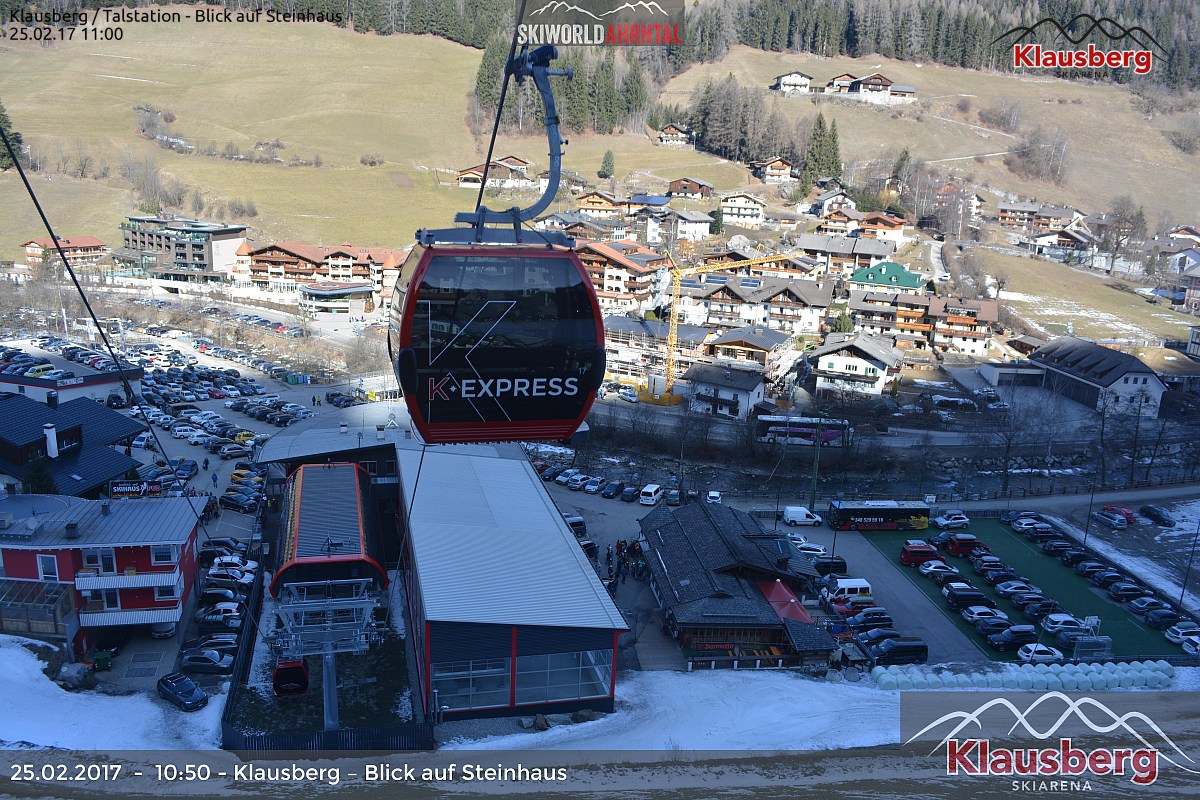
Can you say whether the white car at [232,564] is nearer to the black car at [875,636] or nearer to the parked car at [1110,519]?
the black car at [875,636]

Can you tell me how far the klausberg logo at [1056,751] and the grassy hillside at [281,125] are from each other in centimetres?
3371

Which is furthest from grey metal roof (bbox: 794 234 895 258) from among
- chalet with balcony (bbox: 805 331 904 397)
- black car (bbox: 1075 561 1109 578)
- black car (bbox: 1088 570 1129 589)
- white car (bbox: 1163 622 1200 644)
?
white car (bbox: 1163 622 1200 644)

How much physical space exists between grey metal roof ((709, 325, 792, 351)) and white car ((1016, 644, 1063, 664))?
13.0 meters

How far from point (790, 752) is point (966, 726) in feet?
7.04

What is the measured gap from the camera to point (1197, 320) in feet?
109

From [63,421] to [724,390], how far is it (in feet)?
45.8

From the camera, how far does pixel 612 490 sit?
16.4m

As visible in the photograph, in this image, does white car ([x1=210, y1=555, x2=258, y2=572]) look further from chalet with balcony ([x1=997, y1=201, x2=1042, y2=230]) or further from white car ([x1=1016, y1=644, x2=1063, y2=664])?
chalet with balcony ([x1=997, y1=201, x2=1042, y2=230])

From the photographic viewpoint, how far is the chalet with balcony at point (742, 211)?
4181 cm

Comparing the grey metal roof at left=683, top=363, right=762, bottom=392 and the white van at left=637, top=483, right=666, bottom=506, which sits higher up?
the grey metal roof at left=683, top=363, right=762, bottom=392

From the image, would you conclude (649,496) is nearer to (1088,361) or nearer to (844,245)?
(1088,361)

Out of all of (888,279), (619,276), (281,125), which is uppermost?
(281,125)

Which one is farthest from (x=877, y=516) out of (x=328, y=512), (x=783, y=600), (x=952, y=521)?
(x=328, y=512)

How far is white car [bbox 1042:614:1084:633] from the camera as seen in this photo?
38.3 feet
